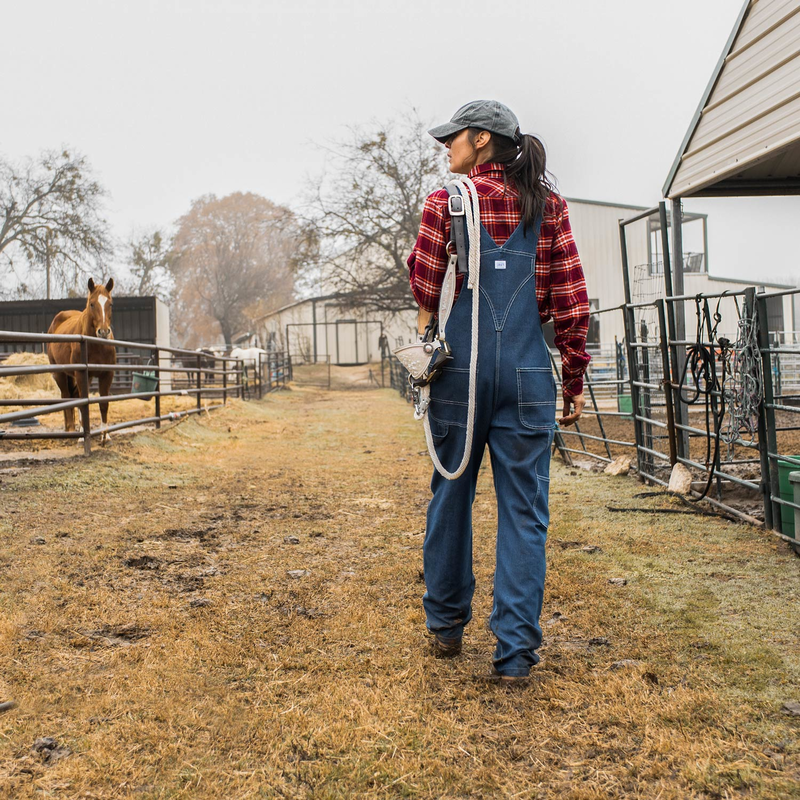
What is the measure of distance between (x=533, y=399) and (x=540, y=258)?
0.46m

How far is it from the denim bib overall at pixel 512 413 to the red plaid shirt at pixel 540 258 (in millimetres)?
61

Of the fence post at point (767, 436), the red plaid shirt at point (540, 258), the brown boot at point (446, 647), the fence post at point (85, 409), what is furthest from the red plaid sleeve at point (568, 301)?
the fence post at point (85, 409)

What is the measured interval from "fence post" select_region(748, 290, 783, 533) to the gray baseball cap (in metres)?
2.15

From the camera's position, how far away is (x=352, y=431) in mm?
10766

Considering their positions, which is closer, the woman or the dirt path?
the dirt path

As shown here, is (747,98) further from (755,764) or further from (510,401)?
(755,764)

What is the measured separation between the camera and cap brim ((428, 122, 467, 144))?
2.50 m

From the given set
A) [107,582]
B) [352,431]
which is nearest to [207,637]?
[107,582]

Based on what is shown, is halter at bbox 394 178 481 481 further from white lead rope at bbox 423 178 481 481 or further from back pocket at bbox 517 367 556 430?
back pocket at bbox 517 367 556 430

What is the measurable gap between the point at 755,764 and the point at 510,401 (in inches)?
44.2

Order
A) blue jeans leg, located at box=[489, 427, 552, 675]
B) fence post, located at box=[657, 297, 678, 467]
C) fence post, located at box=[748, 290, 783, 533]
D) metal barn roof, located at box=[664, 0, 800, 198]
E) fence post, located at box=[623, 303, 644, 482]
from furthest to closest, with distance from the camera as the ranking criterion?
fence post, located at box=[623, 303, 644, 482]
fence post, located at box=[657, 297, 678, 467]
metal barn roof, located at box=[664, 0, 800, 198]
fence post, located at box=[748, 290, 783, 533]
blue jeans leg, located at box=[489, 427, 552, 675]

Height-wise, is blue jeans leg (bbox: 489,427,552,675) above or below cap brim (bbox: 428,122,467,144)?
below

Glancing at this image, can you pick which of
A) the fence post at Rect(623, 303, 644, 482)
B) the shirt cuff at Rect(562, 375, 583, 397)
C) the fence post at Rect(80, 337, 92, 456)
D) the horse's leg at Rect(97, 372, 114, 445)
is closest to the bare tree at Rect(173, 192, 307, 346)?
the horse's leg at Rect(97, 372, 114, 445)

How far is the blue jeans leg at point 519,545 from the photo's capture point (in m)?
2.33
